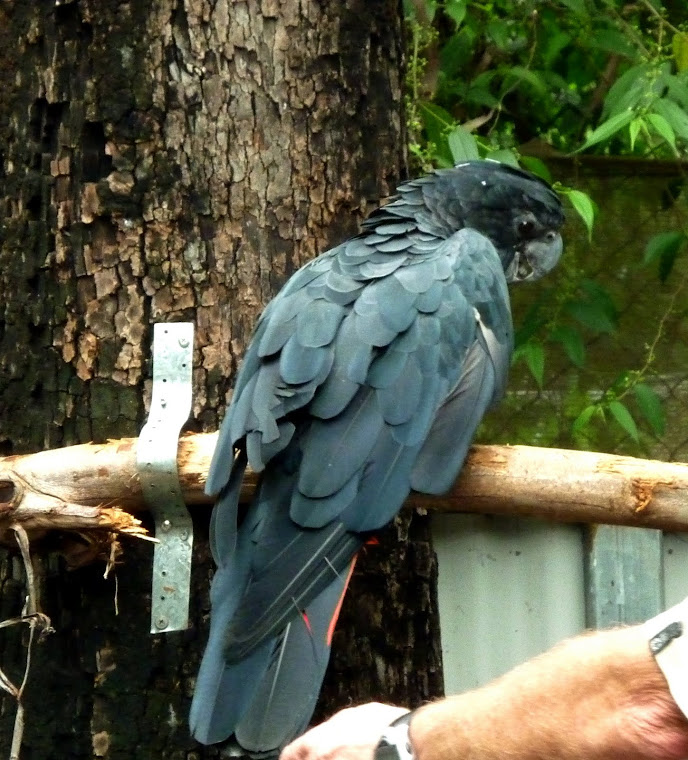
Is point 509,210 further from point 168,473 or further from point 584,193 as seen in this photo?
point 168,473

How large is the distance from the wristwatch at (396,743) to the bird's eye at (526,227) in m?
1.23

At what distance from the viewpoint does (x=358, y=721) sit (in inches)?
48.3

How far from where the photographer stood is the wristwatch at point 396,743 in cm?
113

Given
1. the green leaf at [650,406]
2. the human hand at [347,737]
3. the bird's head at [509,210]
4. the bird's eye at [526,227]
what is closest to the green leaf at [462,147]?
the bird's head at [509,210]

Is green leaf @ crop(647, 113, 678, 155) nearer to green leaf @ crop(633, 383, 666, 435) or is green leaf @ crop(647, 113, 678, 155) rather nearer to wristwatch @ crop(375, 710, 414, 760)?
green leaf @ crop(633, 383, 666, 435)

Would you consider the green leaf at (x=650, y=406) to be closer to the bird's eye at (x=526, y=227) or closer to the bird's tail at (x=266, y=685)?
the bird's eye at (x=526, y=227)

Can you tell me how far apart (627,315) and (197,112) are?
1.27m

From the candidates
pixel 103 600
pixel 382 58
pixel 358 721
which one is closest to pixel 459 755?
pixel 358 721

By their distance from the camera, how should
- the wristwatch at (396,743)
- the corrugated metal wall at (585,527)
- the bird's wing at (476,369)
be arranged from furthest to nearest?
the corrugated metal wall at (585,527) < the bird's wing at (476,369) < the wristwatch at (396,743)

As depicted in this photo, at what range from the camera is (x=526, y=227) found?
2164 mm

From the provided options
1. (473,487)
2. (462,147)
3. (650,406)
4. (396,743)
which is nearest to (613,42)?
(462,147)

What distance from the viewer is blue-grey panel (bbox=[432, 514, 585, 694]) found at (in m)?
2.33

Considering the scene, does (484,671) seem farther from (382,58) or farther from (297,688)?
(382,58)

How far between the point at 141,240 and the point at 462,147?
0.68 m
